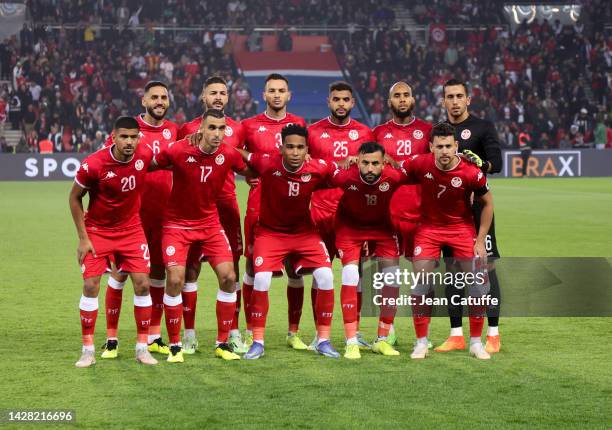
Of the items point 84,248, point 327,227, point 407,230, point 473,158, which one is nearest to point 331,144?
point 327,227

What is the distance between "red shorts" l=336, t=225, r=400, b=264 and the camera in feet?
27.6

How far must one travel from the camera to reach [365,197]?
8367 millimetres

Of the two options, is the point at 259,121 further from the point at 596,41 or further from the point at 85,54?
the point at 596,41

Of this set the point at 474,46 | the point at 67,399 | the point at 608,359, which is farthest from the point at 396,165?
the point at 474,46

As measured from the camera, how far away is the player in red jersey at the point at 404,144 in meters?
8.80

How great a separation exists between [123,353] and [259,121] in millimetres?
2338

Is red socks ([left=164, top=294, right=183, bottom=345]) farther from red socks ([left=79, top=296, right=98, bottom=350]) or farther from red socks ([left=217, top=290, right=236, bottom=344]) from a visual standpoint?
red socks ([left=79, top=296, right=98, bottom=350])

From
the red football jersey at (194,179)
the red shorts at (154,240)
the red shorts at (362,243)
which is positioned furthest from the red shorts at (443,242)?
the red shorts at (154,240)

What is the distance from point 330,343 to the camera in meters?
8.50

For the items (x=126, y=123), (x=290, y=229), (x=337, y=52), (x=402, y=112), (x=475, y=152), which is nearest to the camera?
(x=126, y=123)

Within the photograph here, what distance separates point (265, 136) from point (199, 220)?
1204mm

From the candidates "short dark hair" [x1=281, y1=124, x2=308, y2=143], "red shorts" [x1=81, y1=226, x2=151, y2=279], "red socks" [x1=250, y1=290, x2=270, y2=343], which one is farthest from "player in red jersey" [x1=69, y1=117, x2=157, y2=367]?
"short dark hair" [x1=281, y1=124, x2=308, y2=143]

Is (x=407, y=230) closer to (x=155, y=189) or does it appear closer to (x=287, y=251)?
(x=287, y=251)

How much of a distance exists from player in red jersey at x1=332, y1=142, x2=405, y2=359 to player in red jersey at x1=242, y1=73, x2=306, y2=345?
0.69m
